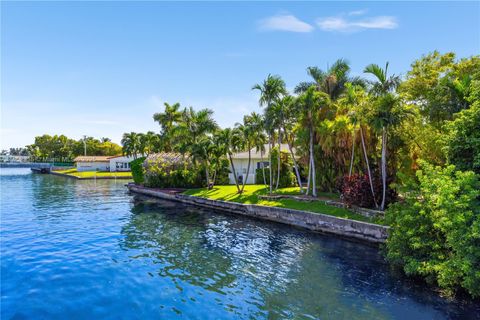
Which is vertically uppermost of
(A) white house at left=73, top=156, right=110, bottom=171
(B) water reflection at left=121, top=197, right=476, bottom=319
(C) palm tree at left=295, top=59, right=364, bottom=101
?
(C) palm tree at left=295, top=59, right=364, bottom=101

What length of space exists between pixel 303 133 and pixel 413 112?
10539 millimetres

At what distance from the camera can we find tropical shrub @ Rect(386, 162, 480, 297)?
9898 millimetres

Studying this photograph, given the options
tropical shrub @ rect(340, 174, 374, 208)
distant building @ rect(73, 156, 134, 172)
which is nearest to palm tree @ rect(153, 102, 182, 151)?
distant building @ rect(73, 156, 134, 172)

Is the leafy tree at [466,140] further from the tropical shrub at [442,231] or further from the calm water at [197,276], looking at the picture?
the calm water at [197,276]

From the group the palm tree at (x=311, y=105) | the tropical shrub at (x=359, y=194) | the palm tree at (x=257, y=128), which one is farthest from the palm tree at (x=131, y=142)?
the tropical shrub at (x=359, y=194)

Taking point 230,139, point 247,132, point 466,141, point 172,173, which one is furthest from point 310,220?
point 172,173

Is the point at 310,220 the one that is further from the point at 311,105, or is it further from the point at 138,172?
the point at 138,172

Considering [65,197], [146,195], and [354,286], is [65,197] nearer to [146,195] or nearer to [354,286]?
[146,195]

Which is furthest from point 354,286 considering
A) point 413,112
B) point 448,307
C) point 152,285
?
point 413,112

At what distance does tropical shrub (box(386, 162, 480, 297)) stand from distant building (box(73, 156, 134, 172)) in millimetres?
→ 80944

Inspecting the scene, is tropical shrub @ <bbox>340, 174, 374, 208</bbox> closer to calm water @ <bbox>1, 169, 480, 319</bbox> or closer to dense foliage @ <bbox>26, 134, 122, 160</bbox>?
calm water @ <bbox>1, 169, 480, 319</bbox>

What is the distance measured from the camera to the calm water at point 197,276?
1001cm

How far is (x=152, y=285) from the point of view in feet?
39.2

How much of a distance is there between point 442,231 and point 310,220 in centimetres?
1005
